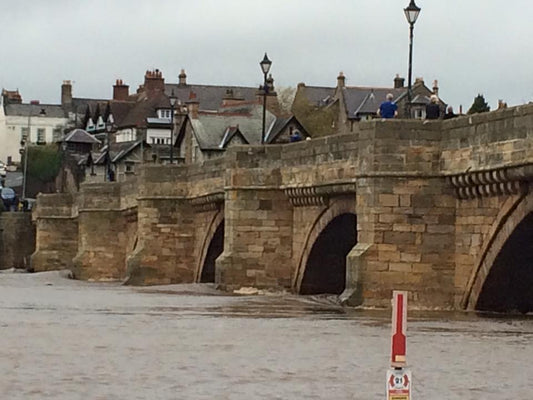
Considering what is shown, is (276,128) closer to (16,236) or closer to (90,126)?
(16,236)

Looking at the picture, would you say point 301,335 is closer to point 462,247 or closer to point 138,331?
point 138,331

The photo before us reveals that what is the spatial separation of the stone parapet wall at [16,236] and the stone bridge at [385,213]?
138 ft

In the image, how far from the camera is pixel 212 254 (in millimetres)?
49406

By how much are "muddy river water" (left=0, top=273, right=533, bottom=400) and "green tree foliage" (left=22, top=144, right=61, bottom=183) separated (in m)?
82.7

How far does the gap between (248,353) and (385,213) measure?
10243mm

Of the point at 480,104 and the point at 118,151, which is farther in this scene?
the point at 118,151

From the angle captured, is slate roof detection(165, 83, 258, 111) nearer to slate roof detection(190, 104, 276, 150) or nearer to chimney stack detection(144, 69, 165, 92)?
chimney stack detection(144, 69, 165, 92)

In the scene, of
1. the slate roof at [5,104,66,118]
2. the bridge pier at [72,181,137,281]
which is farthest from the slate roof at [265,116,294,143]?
the slate roof at [5,104,66,118]

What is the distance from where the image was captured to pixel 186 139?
87.8 metres

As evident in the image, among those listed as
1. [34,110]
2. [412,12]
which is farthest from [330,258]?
[34,110]

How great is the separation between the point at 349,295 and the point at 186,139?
186 ft

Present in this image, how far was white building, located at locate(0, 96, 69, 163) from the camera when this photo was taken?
145250mm

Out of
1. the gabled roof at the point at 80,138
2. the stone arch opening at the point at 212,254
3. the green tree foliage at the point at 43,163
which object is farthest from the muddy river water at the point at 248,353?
the gabled roof at the point at 80,138

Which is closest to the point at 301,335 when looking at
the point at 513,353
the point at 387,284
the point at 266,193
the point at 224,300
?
the point at 513,353
